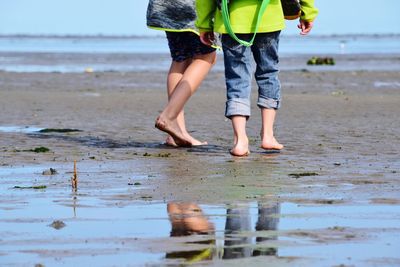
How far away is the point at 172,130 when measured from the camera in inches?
303

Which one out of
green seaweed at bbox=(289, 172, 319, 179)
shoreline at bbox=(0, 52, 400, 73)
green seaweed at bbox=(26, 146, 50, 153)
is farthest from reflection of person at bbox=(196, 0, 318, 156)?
shoreline at bbox=(0, 52, 400, 73)

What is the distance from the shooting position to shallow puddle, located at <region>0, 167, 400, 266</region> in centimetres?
386

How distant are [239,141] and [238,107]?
240mm

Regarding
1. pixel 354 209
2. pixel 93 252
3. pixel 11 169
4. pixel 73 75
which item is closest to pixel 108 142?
pixel 11 169

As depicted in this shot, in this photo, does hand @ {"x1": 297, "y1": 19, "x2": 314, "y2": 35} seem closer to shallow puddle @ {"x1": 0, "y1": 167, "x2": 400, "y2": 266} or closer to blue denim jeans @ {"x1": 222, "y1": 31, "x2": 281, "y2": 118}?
blue denim jeans @ {"x1": 222, "y1": 31, "x2": 281, "y2": 118}

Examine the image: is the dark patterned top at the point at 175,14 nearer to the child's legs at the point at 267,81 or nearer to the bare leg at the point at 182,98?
the bare leg at the point at 182,98

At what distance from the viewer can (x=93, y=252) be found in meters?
3.98

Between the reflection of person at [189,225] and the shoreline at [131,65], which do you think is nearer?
the reflection of person at [189,225]

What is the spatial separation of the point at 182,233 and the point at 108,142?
4.10 m

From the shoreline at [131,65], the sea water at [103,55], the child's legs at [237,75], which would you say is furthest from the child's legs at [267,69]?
the sea water at [103,55]

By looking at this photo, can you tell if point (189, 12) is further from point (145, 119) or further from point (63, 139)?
point (145, 119)

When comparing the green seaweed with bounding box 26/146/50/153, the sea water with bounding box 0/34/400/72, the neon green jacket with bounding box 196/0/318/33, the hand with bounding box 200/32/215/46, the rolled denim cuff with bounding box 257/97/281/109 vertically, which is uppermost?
the neon green jacket with bounding box 196/0/318/33

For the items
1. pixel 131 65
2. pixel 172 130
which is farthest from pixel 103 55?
pixel 172 130

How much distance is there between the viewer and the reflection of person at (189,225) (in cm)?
389
